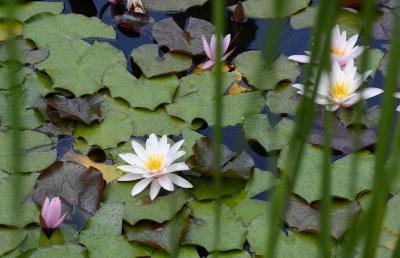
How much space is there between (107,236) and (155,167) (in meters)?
0.17

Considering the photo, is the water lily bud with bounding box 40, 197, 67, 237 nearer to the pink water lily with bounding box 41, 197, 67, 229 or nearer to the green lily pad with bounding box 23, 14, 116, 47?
the pink water lily with bounding box 41, 197, 67, 229

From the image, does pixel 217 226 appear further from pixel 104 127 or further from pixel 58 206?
pixel 104 127

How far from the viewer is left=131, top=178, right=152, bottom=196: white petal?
61.3 inches

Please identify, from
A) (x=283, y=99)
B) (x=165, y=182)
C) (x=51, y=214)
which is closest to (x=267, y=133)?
(x=283, y=99)

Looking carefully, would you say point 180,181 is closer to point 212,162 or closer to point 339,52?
point 212,162

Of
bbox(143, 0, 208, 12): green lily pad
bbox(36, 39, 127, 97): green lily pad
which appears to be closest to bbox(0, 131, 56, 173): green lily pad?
bbox(36, 39, 127, 97): green lily pad

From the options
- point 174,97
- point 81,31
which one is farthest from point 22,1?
point 174,97

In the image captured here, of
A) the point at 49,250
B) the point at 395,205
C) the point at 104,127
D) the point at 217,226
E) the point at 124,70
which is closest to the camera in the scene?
the point at 217,226

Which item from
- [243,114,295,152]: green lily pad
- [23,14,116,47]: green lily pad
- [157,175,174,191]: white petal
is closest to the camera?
[157,175,174,191]: white petal

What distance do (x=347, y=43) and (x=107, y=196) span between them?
68 cm

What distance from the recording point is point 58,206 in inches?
58.0

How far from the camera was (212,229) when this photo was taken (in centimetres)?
150

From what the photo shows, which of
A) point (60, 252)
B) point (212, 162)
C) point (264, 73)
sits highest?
point (264, 73)

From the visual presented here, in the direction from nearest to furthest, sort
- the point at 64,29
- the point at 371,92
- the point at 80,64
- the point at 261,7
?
the point at 371,92 < the point at 80,64 < the point at 64,29 < the point at 261,7
